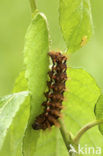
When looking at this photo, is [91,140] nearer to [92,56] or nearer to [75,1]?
[75,1]

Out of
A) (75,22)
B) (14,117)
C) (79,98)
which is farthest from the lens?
(79,98)

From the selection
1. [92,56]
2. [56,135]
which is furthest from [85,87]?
[92,56]

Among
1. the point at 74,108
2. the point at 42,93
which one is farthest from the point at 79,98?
the point at 42,93

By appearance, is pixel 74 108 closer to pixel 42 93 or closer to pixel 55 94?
pixel 55 94

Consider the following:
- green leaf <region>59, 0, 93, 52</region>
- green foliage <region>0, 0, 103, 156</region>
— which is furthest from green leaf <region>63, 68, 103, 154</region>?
green leaf <region>59, 0, 93, 52</region>

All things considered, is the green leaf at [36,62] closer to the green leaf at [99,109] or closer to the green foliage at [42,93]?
the green foliage at [42,93]

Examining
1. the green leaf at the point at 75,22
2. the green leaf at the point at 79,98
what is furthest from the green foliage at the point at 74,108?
the green leaf at the point at 75,22
